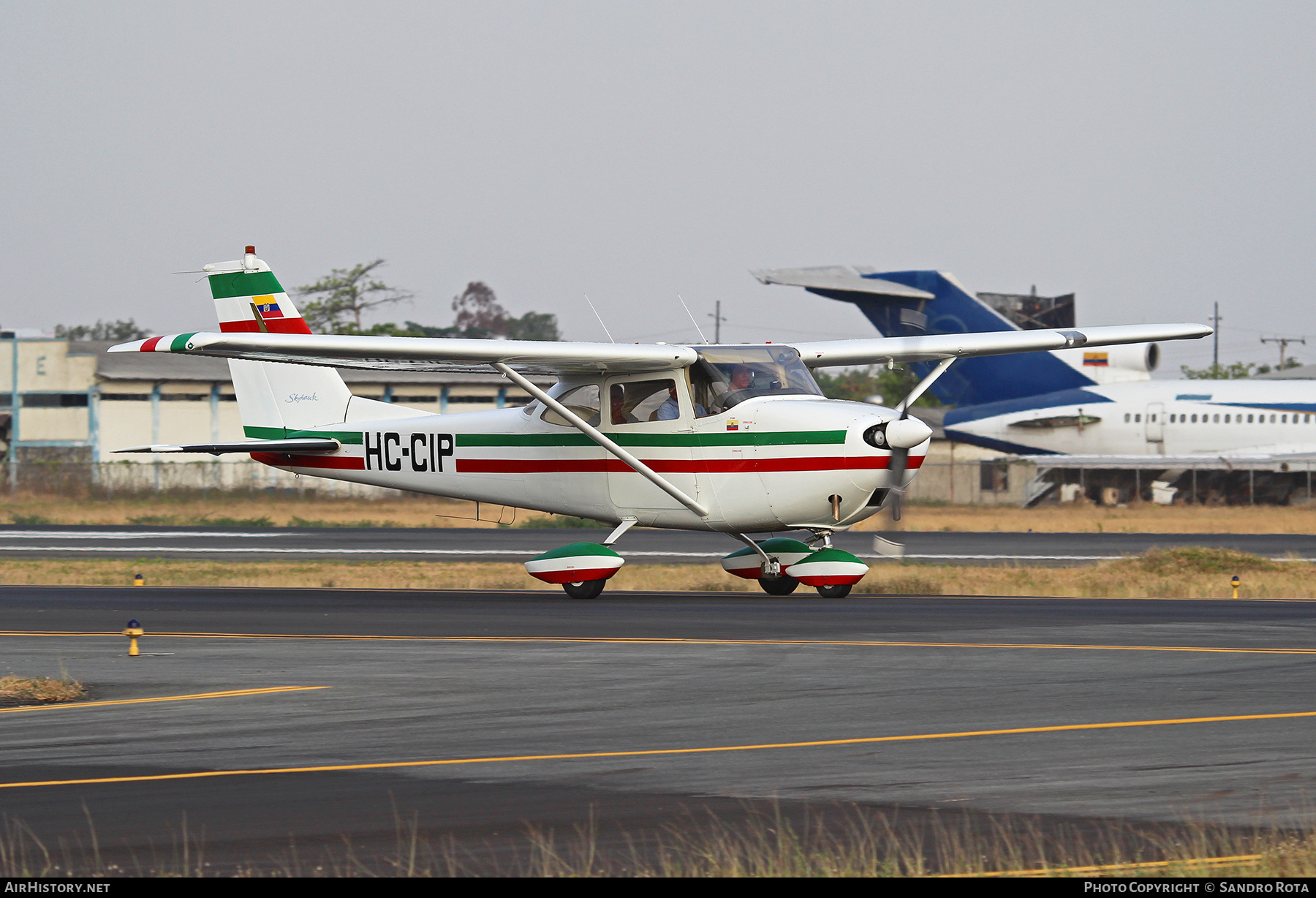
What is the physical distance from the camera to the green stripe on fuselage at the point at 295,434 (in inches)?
894

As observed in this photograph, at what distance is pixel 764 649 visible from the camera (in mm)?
13797

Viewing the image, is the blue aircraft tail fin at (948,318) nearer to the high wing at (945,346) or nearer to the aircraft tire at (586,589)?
the high wing at (945,346)

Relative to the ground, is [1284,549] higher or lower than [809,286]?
lower

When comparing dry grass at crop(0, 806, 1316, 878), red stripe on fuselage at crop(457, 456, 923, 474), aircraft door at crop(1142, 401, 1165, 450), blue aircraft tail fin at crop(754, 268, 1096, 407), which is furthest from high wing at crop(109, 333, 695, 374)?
aircraft door at crop(1142, 401, 1165, 450)

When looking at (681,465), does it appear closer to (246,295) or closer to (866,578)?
(866,578)

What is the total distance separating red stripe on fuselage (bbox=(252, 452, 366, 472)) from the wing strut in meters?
4.29

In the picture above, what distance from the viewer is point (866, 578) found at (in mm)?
23438

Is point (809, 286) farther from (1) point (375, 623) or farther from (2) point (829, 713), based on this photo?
(2) point (829, 713)

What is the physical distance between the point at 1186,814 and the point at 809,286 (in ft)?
109

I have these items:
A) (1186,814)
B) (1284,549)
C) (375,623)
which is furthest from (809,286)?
(1186,814)

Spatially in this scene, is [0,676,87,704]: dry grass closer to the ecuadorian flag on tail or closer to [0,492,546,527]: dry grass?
the ecuadorian flag on tail

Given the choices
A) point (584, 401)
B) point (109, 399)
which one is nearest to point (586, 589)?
point (584, 401)

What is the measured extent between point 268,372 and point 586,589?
24.5 feet

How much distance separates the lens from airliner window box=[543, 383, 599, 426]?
66.2 ft
